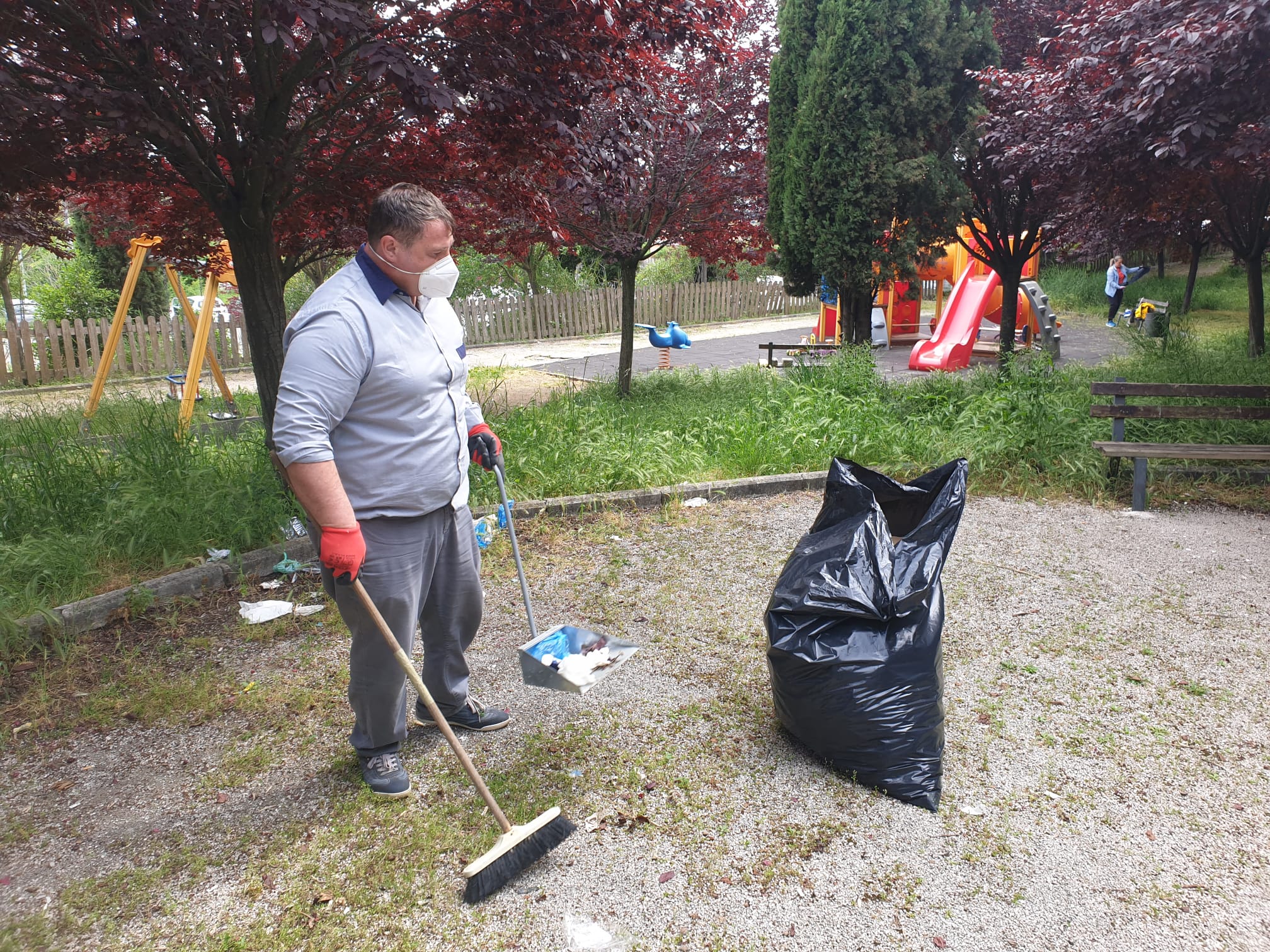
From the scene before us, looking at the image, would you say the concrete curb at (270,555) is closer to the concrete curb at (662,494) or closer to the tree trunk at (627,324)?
the concrete curb at (662,494)

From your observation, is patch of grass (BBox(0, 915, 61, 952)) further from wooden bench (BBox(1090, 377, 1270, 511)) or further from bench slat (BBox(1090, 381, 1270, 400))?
bench slat (BBox(1090, 381, 1270, 400))

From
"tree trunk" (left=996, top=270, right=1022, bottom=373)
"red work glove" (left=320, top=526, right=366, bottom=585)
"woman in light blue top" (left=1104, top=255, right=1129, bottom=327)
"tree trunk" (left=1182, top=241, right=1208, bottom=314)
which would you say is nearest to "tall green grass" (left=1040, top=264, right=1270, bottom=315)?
"tree trunk" (left=1182, top=241, right=1208, bottom=314)

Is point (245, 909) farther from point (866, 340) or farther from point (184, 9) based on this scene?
point (866, 340)

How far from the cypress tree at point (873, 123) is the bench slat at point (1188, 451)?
355 cm

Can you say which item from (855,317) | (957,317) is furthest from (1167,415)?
(957,317)

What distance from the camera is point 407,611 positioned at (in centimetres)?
266

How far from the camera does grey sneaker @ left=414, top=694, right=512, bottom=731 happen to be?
3.12 metres

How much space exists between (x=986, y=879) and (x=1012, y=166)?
7.77 metres

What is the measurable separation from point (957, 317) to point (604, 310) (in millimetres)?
8695

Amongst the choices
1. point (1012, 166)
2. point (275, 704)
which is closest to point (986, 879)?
point (275, 704)

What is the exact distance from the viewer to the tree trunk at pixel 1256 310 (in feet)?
33.9

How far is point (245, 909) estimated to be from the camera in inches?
89.8

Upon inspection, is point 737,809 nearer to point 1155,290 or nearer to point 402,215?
point 402,215

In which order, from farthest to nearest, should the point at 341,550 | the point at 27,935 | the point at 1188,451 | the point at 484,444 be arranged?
the point at 1188,451 → the point at 484,444 → the point at 341,550 → the point at 27,935
